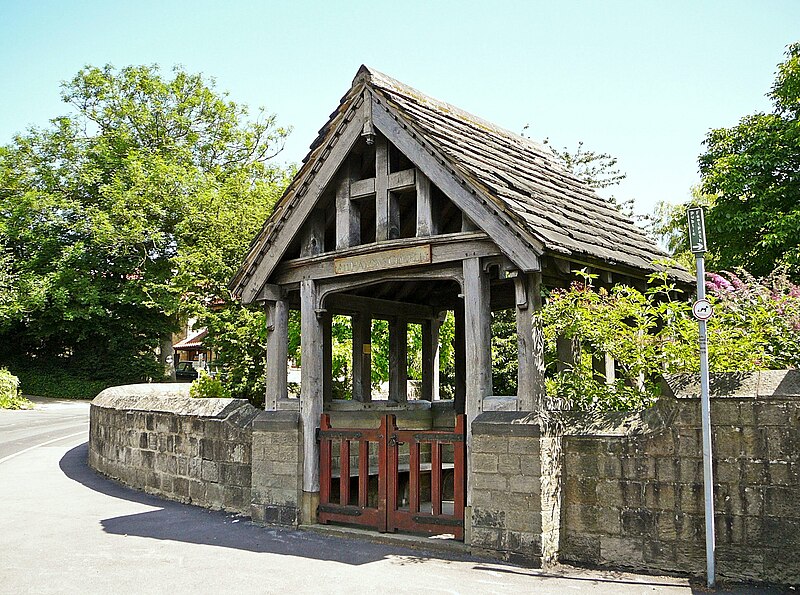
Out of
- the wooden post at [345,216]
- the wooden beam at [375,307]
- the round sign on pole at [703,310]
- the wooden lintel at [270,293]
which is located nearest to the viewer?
the round sign on pole at [703,310]

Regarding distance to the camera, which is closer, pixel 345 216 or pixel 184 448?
pixel 345 216

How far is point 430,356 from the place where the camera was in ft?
42.3

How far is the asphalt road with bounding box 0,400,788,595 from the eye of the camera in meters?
7.05

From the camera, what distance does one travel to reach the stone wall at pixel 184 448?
1089 centimetres

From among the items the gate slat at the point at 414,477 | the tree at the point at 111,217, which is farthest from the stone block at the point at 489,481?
the tree at the point at 111,217

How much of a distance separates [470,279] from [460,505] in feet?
7.56

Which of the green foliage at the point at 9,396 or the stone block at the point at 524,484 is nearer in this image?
the stone block at the point at 524,484

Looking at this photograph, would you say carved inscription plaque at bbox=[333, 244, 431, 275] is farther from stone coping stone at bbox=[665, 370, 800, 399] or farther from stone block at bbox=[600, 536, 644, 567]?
stone block at bbox=[600, 536, 644, 567]

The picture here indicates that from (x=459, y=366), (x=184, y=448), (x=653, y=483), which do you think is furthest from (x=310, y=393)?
(x=653, y=483)

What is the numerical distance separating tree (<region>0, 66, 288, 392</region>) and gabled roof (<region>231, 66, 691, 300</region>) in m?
23.8

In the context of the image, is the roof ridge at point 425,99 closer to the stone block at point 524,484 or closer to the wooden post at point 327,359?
the wooden post at point 327,359

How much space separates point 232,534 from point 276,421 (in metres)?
1.40

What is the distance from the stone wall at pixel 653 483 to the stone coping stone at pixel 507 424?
0.04 ft

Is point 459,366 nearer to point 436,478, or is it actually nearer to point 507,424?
point 436,478
